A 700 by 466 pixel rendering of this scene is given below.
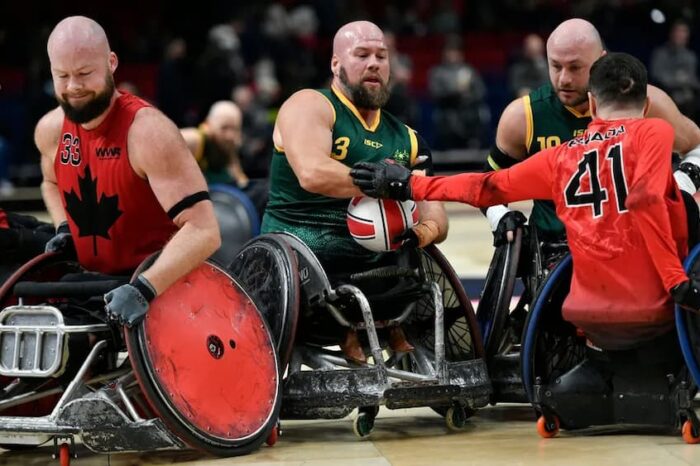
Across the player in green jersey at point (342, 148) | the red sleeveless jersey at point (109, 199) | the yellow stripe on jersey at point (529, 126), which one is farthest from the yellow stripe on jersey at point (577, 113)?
the red sleeveless jersey at point (109, 199)

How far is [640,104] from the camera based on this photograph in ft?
18.0

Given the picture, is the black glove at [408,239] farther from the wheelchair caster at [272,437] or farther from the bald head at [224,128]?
the bald head at [224,128]

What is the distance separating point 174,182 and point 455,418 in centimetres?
153

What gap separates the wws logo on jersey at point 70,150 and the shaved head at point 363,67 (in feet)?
3.90

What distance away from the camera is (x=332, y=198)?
19.8 ft

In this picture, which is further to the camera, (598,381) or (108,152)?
(598,381)

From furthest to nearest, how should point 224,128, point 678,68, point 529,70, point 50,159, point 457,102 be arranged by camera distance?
point 457,102
point 529,70
point 678,68
point 224,128
point 50,159

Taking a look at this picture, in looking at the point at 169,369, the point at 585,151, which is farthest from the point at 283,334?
the point at 585,151

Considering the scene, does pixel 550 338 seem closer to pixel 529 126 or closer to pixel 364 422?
pixel 364 422

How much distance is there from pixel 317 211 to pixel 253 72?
13.1 meters

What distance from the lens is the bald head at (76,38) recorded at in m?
5.32

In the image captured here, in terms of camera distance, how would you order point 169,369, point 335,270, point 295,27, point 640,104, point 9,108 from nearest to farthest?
point 169,369 < point 640,104 < point 335,270 < point 9,108 < point 295,27

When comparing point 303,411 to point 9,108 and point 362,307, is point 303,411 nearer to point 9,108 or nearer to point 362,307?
point 362,307

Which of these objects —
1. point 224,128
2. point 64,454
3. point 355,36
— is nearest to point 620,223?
point 355,36
